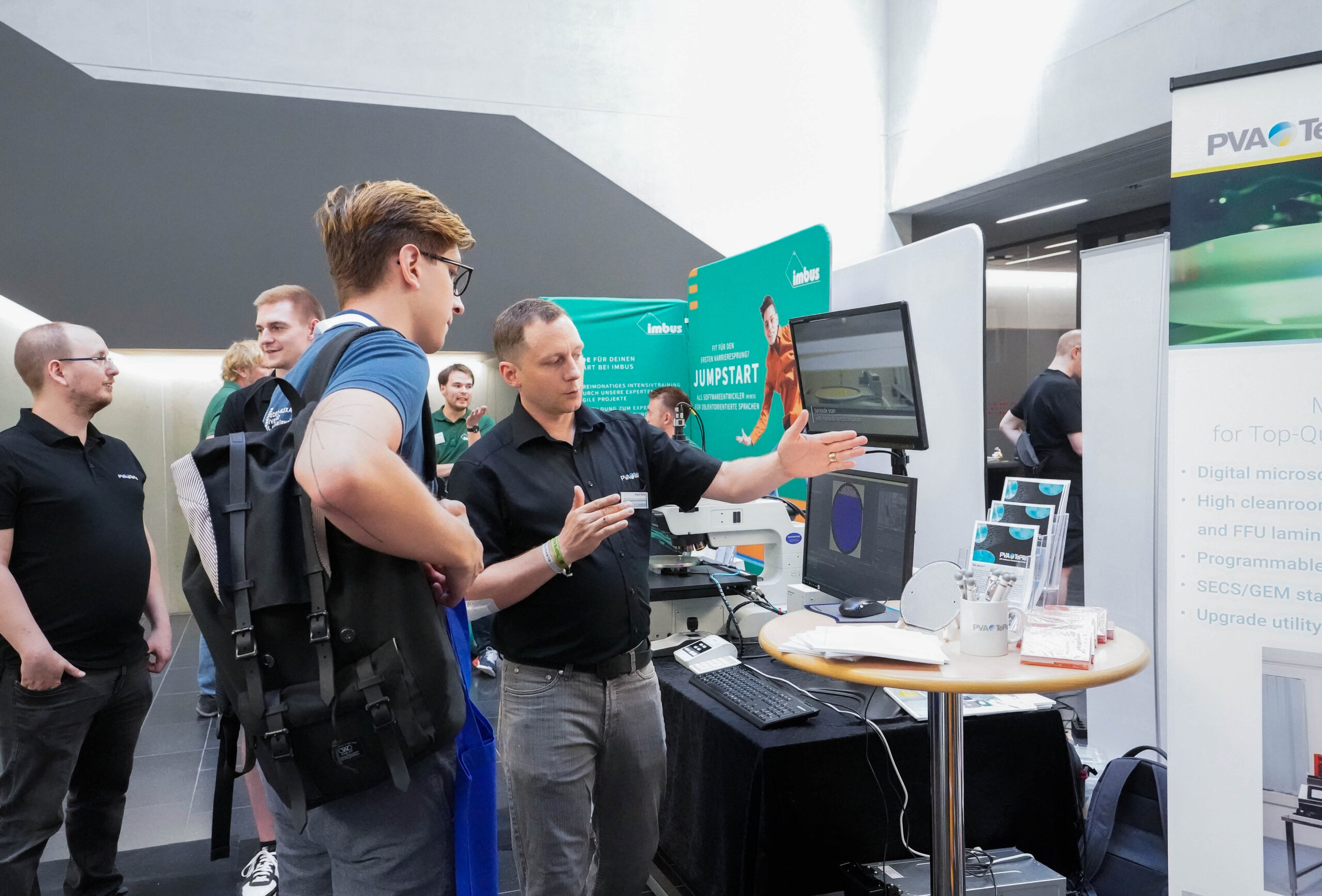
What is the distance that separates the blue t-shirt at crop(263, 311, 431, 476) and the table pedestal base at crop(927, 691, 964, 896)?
48.5 inches

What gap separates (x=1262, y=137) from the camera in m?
1.79

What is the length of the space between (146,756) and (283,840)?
323 cm

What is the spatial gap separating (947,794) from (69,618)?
2.27 meters

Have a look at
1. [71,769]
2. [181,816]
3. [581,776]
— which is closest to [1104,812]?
[581,776]

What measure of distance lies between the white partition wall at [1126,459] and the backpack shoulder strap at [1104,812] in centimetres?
88

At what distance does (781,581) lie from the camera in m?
3.04

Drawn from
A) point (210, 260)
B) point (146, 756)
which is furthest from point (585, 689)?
point (210, 260)

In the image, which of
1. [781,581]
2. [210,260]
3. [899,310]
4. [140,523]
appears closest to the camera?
[899,310]

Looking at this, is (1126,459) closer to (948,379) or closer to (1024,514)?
(948,379)

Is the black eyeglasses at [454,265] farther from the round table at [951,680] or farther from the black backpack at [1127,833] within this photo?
the black backpack at [1127,833]

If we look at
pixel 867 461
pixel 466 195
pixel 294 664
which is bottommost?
pixel 294 664

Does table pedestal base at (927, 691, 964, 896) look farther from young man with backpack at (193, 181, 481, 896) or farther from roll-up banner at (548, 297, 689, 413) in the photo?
roll-up banner at (548, 297, 689, 413)

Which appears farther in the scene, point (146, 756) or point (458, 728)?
point (146, 756)

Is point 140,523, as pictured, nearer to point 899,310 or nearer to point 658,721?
point 658,721
